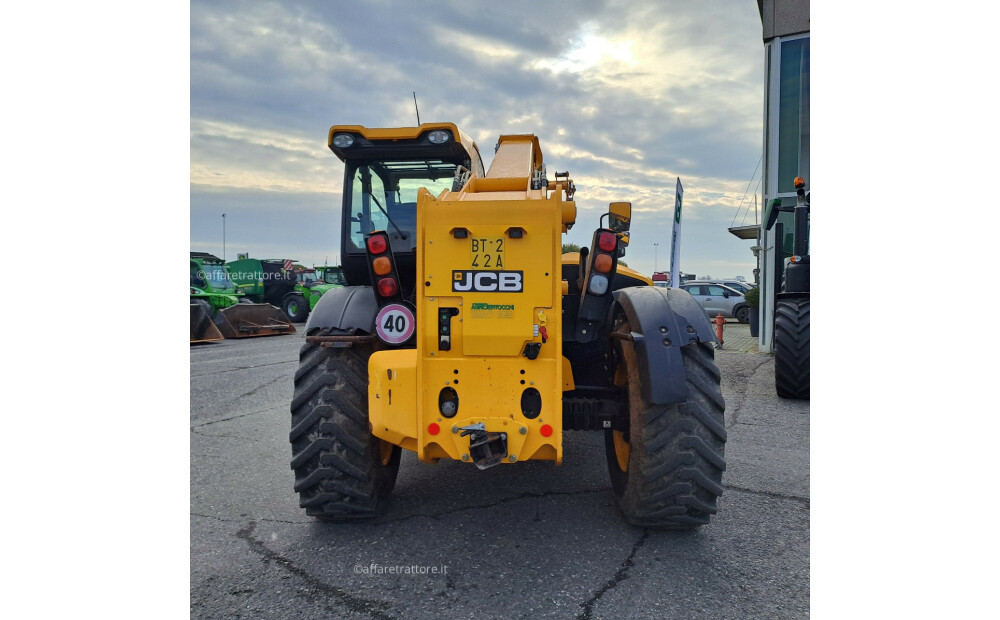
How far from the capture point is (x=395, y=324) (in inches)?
130

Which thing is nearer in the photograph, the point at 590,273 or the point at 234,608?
the point at 234,608

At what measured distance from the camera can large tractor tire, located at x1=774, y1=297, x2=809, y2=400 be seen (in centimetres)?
679

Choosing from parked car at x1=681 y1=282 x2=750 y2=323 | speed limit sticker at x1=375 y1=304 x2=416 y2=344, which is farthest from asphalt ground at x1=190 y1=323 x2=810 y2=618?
parked car at x1=681 y1=282 x2=750 y2=323

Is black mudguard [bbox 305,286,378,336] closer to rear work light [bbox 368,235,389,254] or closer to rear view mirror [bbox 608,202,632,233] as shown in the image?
rear work light [bbox 368,235,389,254]

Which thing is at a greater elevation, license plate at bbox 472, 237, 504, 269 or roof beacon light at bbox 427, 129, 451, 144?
roof beacon light at bbox 427, 129, 451, 144

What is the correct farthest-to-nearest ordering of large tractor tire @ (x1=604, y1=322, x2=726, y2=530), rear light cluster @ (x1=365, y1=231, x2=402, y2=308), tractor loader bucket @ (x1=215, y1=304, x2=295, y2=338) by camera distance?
tractor loader bucket @ (x1=215, y1=304, x2=295, y2=338), rear light cluster @ (x1=365, y1=231, x2=402, y2=308), large tractor tire @ (x1=604, y1=322, x2=726, y2=530)

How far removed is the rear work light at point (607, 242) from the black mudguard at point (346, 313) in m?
1.35

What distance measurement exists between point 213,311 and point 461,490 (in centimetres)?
1346

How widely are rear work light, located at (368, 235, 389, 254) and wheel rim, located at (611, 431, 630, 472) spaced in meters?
1.75

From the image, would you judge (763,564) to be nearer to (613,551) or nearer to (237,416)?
(613,551)

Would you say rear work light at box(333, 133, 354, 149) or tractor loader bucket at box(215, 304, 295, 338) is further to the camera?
tractor loader bucket at box(215, 304, 295, 338)

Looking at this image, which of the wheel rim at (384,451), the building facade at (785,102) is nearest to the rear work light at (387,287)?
the wheel rim at (384,451)

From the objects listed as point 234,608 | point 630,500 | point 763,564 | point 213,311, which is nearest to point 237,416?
point 234,608

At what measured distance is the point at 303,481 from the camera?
10.6ft
